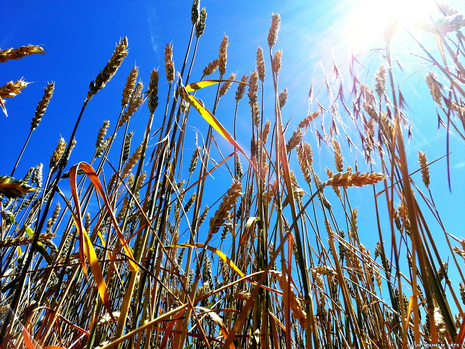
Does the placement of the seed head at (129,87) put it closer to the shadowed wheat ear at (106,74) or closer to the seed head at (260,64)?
the shadowed wheat ear at (106,74)

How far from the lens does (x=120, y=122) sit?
1056mm

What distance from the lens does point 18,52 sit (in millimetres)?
501

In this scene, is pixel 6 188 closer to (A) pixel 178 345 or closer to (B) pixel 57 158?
(A) pixel 178 345

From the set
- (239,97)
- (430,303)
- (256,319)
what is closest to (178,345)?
(256,319)

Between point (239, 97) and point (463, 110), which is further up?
point (239, 97)

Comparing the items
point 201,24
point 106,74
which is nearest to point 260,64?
point 201,24

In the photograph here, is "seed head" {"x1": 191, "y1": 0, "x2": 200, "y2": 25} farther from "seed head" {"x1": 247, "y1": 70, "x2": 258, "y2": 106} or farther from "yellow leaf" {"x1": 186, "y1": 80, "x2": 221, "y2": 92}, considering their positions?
"yellow leaf" {"x1": 186, "y1": 80, "x2": 221, "y2": 92}

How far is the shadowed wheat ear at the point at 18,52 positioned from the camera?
0.48m

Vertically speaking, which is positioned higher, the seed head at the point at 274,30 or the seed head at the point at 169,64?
the seed head at the point at 274,30

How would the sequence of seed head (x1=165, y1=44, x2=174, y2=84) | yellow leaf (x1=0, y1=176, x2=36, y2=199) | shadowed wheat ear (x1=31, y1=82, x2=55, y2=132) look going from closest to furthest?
yellow leaf (x1=0, y1=176, x2=36, y2=199), seed head (x1=165, y1=44, x2=174, y2=84), shadowed wheat ear (x1=31, y1=82, x2=55, y2=132)

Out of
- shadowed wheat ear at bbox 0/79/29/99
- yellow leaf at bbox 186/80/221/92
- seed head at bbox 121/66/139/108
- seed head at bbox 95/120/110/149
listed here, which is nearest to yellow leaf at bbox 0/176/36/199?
shadowed wheat ear at bbox 0/79/29/99

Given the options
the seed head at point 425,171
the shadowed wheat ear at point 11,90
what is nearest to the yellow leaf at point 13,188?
the shadowed wheat ear at point 11,90

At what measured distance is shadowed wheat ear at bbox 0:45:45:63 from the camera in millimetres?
483

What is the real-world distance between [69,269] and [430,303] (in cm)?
118
